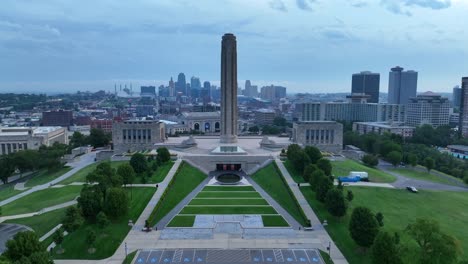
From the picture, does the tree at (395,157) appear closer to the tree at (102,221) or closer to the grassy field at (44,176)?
the tree at (102,221)

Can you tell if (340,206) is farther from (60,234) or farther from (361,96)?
(361,96)

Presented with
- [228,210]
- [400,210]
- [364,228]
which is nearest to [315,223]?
[364,228]

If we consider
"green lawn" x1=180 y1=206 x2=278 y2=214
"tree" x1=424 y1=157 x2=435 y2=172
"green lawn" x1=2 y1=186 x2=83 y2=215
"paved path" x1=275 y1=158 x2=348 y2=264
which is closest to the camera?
"paved path" x1=275 y1=158 x2=348 y2=264

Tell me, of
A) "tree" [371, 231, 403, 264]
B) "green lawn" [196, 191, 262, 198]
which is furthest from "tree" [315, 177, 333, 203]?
"tree" [371, 231, 403, 264]

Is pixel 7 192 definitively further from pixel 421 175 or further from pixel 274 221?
pixel 421 175

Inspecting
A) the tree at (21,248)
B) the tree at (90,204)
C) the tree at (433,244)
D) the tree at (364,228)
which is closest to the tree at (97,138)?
the tree at (90,204)

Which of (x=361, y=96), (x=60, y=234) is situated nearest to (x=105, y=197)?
(x=60, y=234)

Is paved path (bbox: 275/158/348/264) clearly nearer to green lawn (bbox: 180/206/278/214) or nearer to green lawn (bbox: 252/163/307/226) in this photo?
green lawn (bbox: 252/163/307/226)
